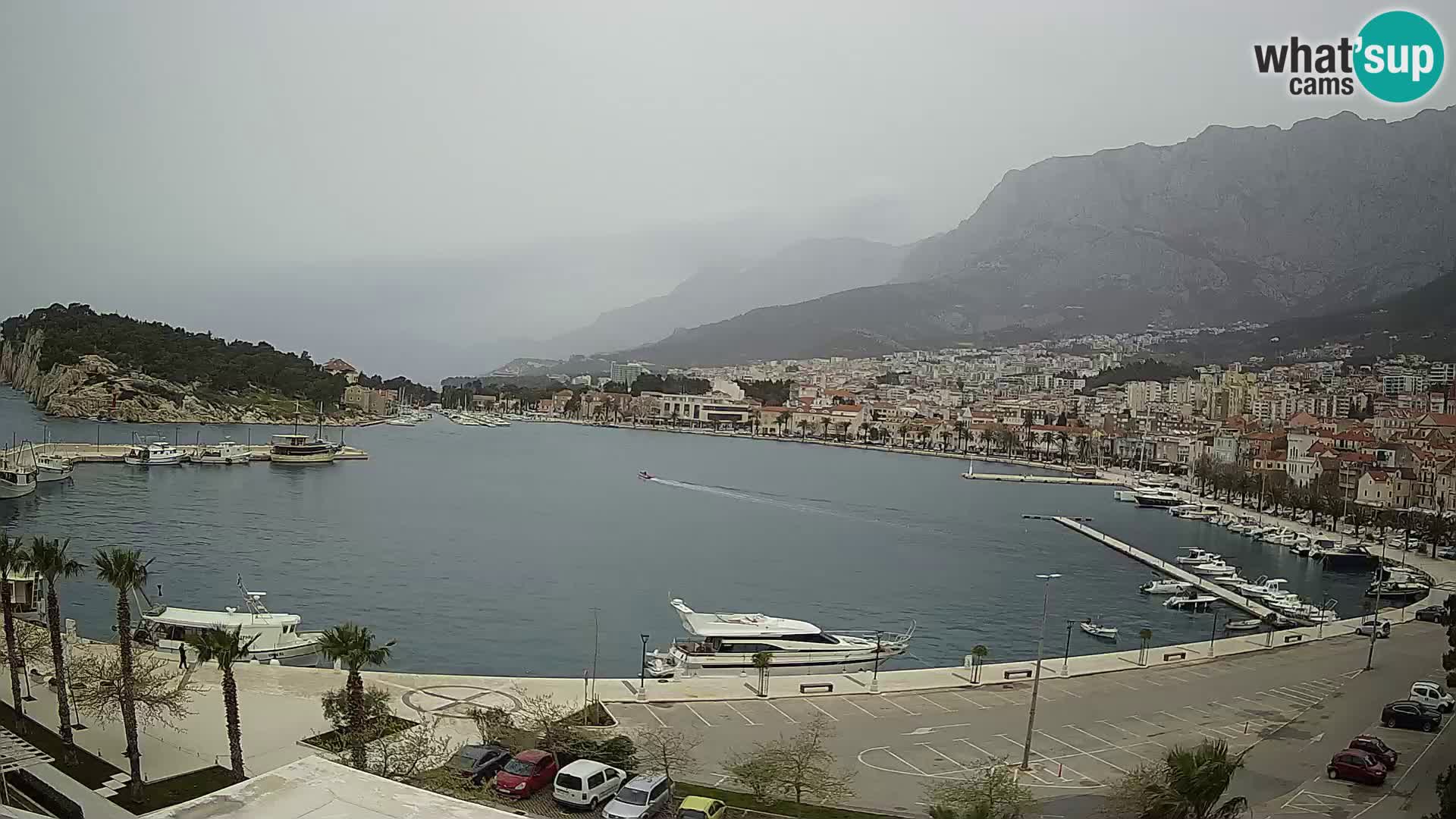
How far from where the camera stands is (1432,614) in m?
19.2

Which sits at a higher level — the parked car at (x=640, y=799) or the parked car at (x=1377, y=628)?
the parked car at (x=640, y=799)

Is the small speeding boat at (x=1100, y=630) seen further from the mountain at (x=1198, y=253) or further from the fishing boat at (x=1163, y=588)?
the mountain at (x=1198, y=253)

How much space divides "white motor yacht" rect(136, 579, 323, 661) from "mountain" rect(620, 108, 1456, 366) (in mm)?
92291

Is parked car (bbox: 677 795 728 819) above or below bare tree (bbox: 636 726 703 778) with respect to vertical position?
above

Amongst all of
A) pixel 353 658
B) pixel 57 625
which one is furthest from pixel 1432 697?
pixel 57 625

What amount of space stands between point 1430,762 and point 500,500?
29.6 meters

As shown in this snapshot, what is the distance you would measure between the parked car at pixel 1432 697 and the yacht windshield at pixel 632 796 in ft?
33.0

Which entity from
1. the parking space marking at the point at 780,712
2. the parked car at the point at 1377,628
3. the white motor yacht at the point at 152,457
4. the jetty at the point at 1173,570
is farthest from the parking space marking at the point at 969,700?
the white motor yacht at the point at 152,457

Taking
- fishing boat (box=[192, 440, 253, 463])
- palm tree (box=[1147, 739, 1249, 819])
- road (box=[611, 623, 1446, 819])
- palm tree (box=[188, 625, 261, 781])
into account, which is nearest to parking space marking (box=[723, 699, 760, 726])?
road (box=[611, 623, 1446, 819])

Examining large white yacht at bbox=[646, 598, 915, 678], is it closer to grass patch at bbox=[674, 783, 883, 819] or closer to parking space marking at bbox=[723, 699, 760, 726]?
parking space marking at bbox=[723, 699, 760, 726]

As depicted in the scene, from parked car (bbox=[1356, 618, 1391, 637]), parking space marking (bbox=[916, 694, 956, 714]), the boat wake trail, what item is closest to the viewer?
parking space marking (bbox=[916, 694, 956, 714])

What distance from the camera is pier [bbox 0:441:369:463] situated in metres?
35.1

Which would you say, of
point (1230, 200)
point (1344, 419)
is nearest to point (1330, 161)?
point (1230, 200)

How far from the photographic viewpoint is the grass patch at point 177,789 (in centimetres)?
772
